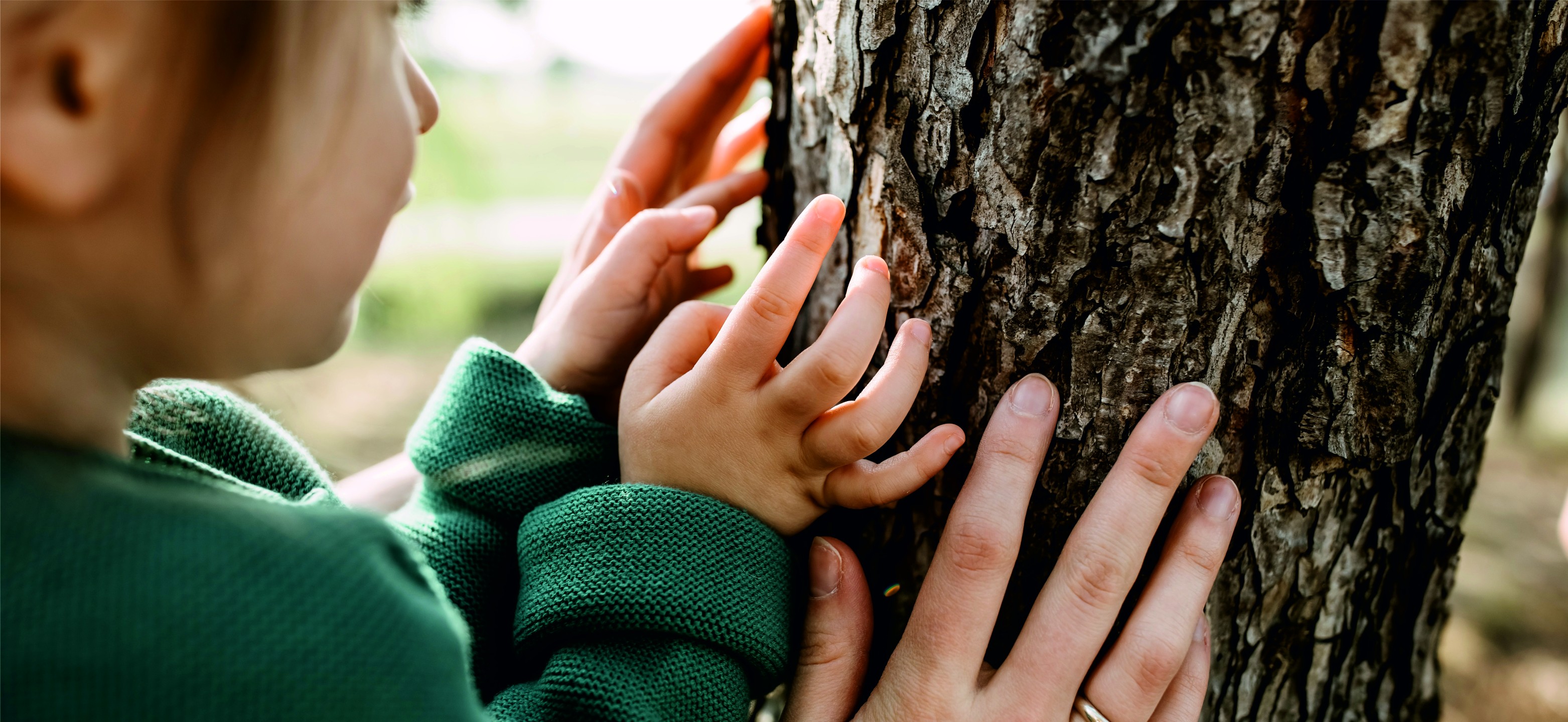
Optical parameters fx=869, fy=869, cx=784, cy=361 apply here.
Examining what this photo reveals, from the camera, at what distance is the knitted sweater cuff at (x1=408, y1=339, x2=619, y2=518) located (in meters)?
1.11

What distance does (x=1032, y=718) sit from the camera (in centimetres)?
96

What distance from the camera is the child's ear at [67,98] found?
2.16 feet

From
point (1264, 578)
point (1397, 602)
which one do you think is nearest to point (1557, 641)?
point (1397, 602)

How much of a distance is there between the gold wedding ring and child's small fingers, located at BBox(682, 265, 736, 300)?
793mm

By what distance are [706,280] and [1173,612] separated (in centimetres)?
83

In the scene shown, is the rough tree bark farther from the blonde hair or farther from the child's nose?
the blonde hair

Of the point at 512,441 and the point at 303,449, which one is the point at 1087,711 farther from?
the point at 303,449

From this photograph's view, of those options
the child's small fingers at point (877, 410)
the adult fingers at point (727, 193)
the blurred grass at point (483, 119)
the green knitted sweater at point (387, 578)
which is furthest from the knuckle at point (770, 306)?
the blurred grass at point (483, 119)

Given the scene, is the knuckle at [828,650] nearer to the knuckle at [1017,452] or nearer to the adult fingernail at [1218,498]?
the knuckle at [1017,452]

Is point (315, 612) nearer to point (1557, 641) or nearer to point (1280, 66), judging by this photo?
point (1280, 66)

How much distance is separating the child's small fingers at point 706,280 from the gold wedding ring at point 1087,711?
0.79 metres

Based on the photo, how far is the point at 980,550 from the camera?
3.22ft

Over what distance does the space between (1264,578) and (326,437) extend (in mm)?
4942

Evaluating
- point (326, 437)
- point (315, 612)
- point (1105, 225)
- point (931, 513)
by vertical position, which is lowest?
point (326, 437)
